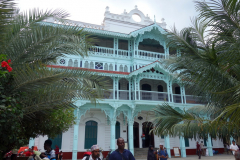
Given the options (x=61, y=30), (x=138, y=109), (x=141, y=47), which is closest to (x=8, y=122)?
(x=61, y=30)

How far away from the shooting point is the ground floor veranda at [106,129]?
54.0ft

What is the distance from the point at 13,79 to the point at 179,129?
5.76m

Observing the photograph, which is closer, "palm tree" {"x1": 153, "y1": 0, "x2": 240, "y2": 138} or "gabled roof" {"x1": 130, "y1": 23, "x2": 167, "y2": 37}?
"palm tree" {"x1": 153, "y1": 0, "x2": 240, "y2": 138}

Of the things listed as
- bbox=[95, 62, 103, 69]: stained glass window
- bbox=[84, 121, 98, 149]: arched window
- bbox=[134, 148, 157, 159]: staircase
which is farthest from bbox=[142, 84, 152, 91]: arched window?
bbox=[84, 121, 98, 149]: arched window

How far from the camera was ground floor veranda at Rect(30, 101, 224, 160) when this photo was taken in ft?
54.0

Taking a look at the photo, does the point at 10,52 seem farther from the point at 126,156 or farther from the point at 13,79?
the point at 126,156

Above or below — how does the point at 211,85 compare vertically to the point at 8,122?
above

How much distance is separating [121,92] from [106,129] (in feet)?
12.9

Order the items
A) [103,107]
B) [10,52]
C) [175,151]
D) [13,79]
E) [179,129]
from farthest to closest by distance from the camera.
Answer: [175,151] < [103,107] < [179,129] < [10,52] < [13,79]

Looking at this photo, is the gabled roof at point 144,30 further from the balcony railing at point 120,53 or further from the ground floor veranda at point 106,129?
the ground floor veranda at point 106,129

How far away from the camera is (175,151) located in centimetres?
1831

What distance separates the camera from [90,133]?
18078mm

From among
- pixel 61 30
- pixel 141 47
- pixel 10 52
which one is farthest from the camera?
pixel 141 47

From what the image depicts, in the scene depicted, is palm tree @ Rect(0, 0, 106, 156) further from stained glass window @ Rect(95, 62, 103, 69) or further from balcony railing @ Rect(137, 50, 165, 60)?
balcony railing @ Rect(137, 50, 165, 60)
